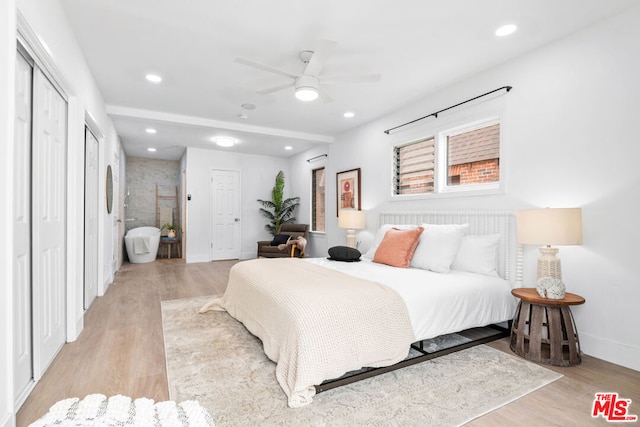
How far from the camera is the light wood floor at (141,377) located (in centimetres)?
168

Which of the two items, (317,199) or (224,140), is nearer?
(224,140)

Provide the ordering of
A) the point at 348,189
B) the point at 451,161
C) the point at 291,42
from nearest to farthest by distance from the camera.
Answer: the point at 291,42
the point at 451,161
the point at 348,189

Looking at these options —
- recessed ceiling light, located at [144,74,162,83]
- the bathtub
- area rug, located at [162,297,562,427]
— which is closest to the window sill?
area rug, located at [162,297,562,427]

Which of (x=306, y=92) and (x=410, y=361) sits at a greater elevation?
(x=306, y=92)

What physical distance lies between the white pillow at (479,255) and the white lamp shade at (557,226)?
20.9 inches

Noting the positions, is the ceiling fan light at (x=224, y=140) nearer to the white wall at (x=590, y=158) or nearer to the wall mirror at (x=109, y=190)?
the wall mirror at (x=109, y=190)

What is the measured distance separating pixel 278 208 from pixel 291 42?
4852 mm

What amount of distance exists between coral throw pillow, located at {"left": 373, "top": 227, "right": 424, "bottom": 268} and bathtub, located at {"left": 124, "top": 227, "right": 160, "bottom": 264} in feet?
17.5

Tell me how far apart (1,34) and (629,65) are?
12.0ft

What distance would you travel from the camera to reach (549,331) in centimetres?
228

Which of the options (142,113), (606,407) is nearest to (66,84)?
(142,113)

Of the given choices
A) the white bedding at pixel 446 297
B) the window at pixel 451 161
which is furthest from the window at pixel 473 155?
the white bedding at pixel 446 297

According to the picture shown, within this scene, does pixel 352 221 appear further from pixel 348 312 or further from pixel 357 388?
pixel 357 388

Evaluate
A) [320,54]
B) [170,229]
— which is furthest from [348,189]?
[170,229]
